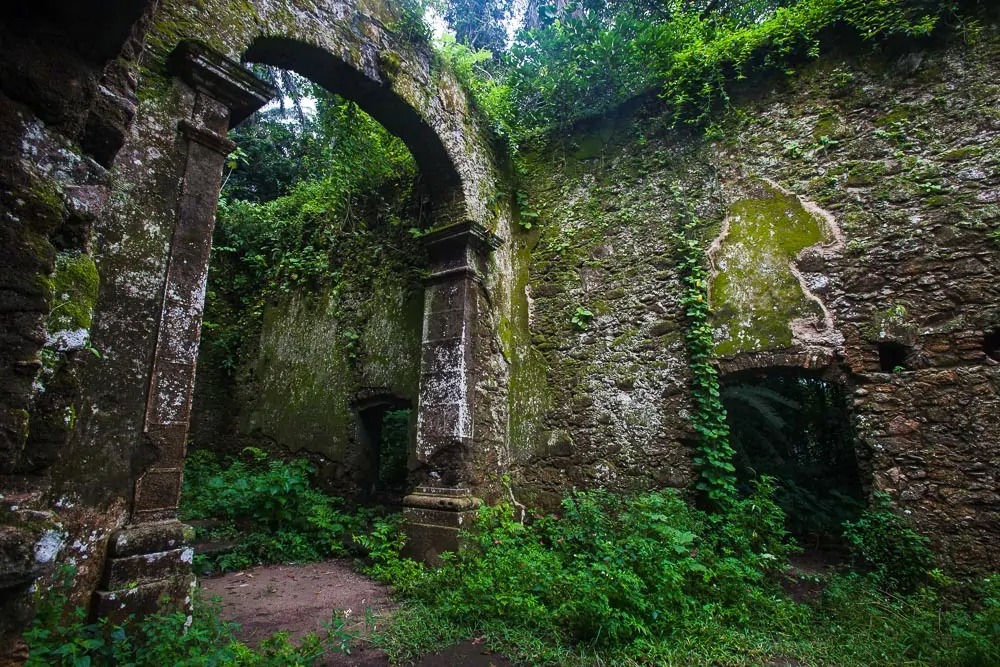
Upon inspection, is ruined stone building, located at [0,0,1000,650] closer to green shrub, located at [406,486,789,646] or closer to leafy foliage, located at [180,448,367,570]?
green shrub, located at [406,486,789,646]

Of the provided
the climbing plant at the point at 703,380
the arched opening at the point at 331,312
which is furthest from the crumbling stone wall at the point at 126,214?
the climbing plant at the point at 703,380

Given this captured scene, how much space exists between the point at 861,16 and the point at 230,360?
31.3ft

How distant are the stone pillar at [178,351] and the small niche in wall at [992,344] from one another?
5976 mm

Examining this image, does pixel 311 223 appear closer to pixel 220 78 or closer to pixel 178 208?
pixel 220 78

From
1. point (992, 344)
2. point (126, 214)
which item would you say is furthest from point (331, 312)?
point (992, 344)

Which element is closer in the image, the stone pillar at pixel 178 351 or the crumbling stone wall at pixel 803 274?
the stone pillar at pixel 178 351

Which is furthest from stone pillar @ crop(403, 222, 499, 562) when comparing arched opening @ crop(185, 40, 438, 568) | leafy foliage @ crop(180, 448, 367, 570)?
leafy foliage @ crop(180, 448, 367, 570)

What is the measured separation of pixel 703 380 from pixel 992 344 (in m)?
2.21

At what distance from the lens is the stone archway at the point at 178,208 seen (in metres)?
3.01

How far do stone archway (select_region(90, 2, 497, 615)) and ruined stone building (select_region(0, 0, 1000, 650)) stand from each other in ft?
0.05

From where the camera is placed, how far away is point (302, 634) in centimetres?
352

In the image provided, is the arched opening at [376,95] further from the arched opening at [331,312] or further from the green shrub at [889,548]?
the green shrub at [889,548]

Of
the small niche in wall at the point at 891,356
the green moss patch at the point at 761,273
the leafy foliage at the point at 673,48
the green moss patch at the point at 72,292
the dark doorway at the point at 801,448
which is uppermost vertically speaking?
the leafy foliage at the point at 673,48

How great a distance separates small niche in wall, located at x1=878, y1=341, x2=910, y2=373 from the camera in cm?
443
